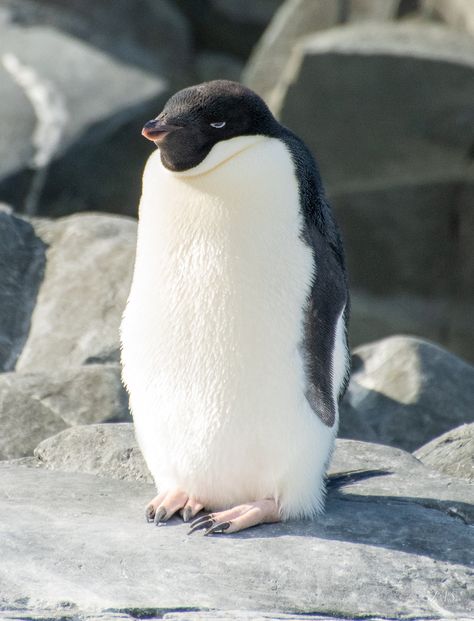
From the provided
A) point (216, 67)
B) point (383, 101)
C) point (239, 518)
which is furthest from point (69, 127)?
point (239, 518)

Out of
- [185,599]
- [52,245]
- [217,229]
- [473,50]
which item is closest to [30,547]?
[185,599]

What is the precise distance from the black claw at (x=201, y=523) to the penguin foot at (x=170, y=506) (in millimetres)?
76

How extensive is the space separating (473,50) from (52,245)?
4.93 m

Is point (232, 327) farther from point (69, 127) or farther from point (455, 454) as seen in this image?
point (69, 127)

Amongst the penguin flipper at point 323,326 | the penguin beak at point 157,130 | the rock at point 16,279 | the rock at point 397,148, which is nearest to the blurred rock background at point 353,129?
the rock at point 397,148

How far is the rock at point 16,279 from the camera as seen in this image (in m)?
6.29

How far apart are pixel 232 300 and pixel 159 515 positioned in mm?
669

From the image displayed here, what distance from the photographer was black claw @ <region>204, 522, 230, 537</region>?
3783 millimetres

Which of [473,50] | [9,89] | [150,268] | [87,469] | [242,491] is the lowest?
[9,89]

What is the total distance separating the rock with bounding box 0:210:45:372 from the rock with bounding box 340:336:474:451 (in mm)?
1598

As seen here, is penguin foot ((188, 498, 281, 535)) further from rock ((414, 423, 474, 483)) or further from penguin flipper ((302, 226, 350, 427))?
rock ((414, 423, 474, 483))

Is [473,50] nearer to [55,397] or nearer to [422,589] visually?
[55,397]

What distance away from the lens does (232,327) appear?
3867 millimetres

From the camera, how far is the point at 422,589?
139 inches
